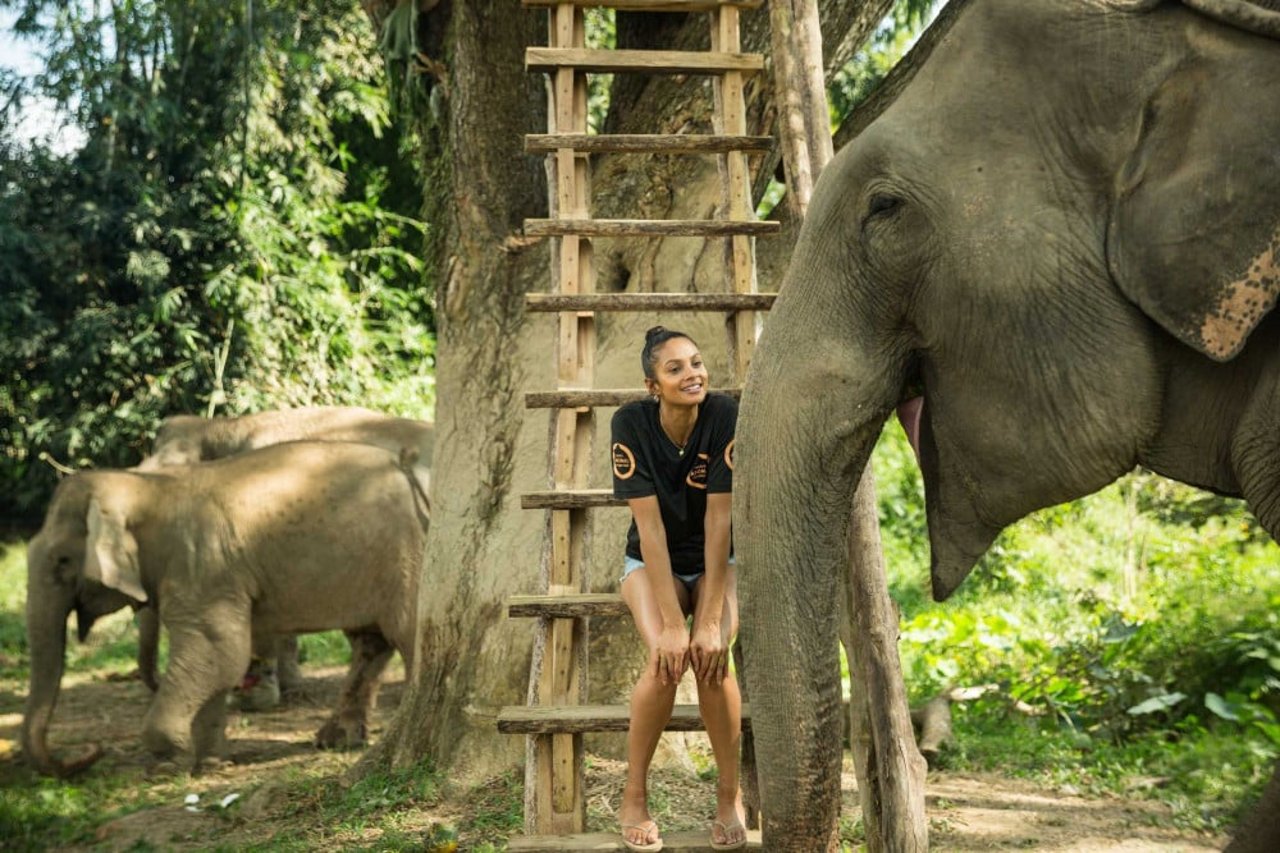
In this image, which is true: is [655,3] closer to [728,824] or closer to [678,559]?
[678,559]

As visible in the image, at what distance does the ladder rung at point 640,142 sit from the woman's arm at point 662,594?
1.61 meters

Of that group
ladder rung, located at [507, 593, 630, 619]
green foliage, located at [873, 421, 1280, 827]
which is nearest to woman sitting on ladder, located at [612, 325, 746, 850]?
ladder rung, located at [507, 593, 630, 619]

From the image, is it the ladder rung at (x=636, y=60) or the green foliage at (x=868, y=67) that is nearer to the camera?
the ladder rung at (x=636, y=60)

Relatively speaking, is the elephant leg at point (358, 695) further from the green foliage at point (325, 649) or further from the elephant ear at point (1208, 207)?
the elephant ear at point (1208, 207)

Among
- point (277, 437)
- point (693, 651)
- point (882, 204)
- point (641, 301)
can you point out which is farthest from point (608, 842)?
point (277, 437)

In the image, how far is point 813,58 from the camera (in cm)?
534

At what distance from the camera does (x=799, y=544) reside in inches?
121

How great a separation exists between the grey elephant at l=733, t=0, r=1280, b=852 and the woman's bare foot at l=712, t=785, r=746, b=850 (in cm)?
133

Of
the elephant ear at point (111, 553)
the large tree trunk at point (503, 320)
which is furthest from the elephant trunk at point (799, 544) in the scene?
the elephant ear at point (111, 553)

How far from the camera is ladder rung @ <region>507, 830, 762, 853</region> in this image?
447 cm

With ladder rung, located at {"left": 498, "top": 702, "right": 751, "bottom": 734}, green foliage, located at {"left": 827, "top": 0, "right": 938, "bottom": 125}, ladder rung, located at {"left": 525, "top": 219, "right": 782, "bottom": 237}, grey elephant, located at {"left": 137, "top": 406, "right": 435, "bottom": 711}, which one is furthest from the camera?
grey elephant, located at {"left": 137, "top": 406, "right": 435, "bottom": 711}

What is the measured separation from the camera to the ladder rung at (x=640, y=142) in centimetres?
555

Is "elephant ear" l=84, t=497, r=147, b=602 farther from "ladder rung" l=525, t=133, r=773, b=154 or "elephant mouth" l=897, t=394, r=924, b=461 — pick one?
"elephant mouth" l=897, t=394, r=924, b=461

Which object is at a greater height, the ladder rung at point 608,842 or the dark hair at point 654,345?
the dark hair at point 654,345
